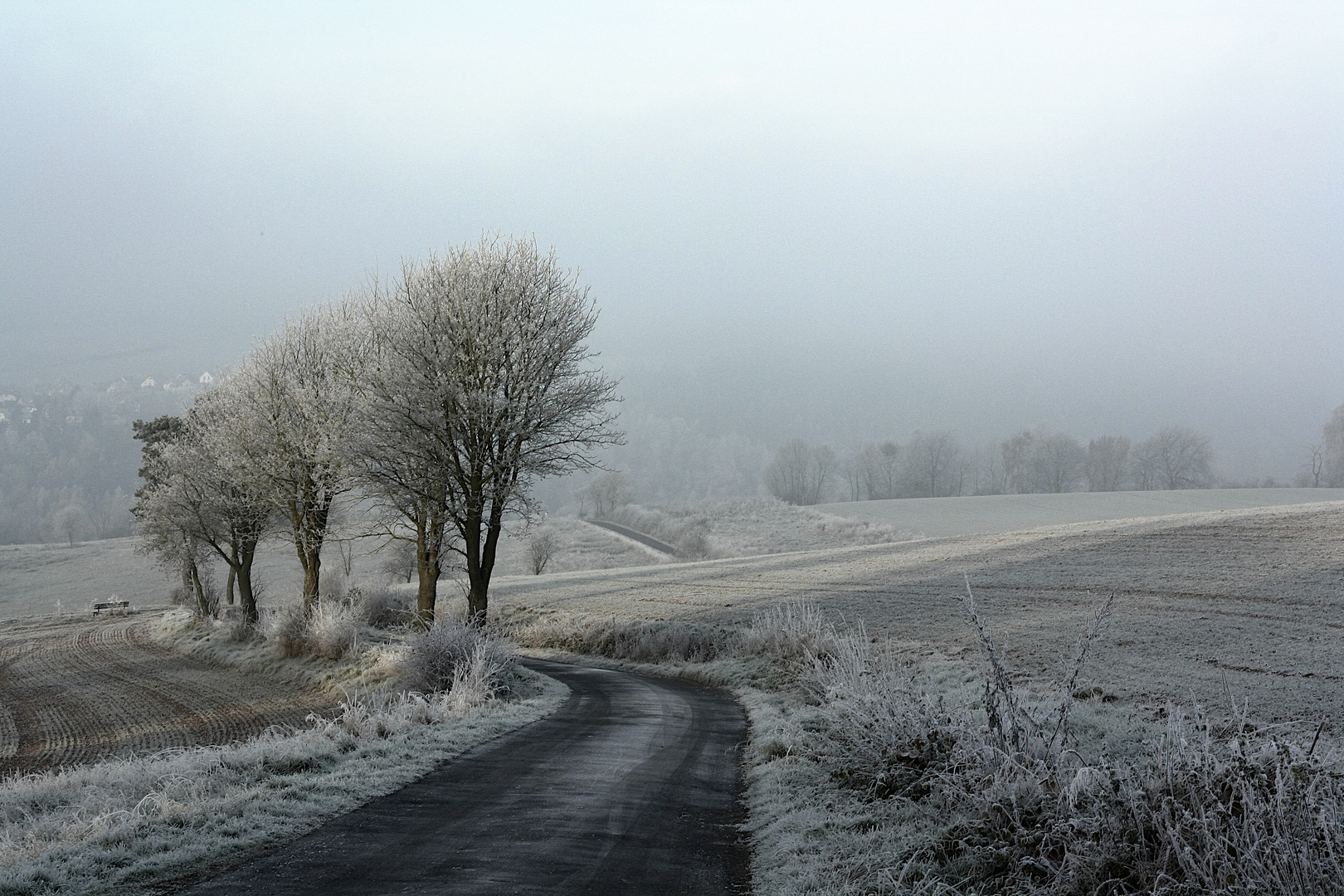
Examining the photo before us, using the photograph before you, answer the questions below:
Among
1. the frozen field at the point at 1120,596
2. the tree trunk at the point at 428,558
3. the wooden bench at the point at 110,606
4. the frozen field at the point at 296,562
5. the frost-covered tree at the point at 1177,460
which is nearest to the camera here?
the frozen field at the point at 1120,596

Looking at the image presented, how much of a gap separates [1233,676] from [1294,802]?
9512 millimetres

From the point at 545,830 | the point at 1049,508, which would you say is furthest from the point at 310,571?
the point at 1049,508

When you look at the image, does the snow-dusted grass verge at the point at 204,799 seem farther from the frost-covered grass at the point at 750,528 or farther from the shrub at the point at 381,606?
the frost-covered grass at the point at 750,528

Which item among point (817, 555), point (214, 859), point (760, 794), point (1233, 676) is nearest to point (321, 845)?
point (214, 859)

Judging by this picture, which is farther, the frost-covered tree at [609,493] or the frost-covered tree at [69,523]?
the frost-covered tree at [609,493]

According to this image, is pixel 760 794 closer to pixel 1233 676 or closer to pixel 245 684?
pixel 1233 676

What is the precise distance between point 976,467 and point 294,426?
114038mm

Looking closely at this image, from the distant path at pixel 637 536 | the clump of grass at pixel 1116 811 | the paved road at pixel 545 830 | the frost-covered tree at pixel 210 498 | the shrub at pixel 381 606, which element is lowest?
the distant path at pixel 637 536

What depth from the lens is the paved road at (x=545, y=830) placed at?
582 centimetres

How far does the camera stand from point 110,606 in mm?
50938

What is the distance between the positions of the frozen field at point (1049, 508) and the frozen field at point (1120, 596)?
27.2m

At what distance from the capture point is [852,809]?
7230 mm

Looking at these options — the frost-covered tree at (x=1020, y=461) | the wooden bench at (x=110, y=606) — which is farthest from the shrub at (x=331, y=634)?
the frost-covered tree at (x=1020, y=461)

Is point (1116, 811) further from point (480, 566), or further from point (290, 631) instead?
point (290, 631)
